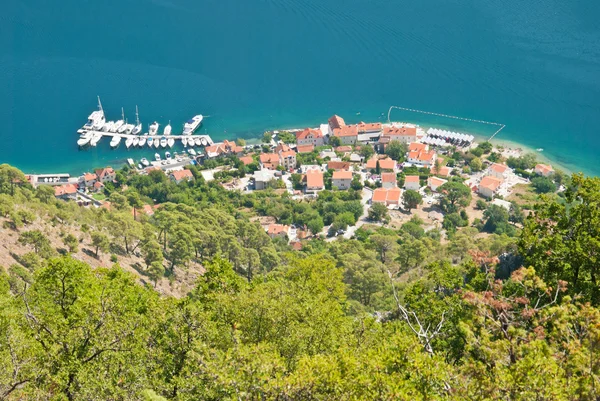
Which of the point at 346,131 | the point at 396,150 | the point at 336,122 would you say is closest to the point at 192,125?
the point at 336,122

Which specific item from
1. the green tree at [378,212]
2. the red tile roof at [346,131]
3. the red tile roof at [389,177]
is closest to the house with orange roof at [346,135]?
the red tile roof at [346,131]

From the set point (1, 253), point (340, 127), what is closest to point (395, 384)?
A: point (1, 253)

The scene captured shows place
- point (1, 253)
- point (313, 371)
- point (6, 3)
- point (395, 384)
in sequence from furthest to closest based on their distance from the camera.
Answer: point (6, 3) → point (1, 253) → point (313, 371) → point (395, 384)

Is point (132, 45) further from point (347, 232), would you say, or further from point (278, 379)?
point (278, 379)

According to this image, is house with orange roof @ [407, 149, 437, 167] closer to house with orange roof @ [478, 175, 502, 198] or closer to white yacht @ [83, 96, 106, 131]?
house with orange roof @ [478, 175, 502, 198]

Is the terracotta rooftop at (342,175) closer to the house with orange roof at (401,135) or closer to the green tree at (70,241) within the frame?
the house with orange roof at (401,135)

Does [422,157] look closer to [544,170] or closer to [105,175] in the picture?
[544,170]
